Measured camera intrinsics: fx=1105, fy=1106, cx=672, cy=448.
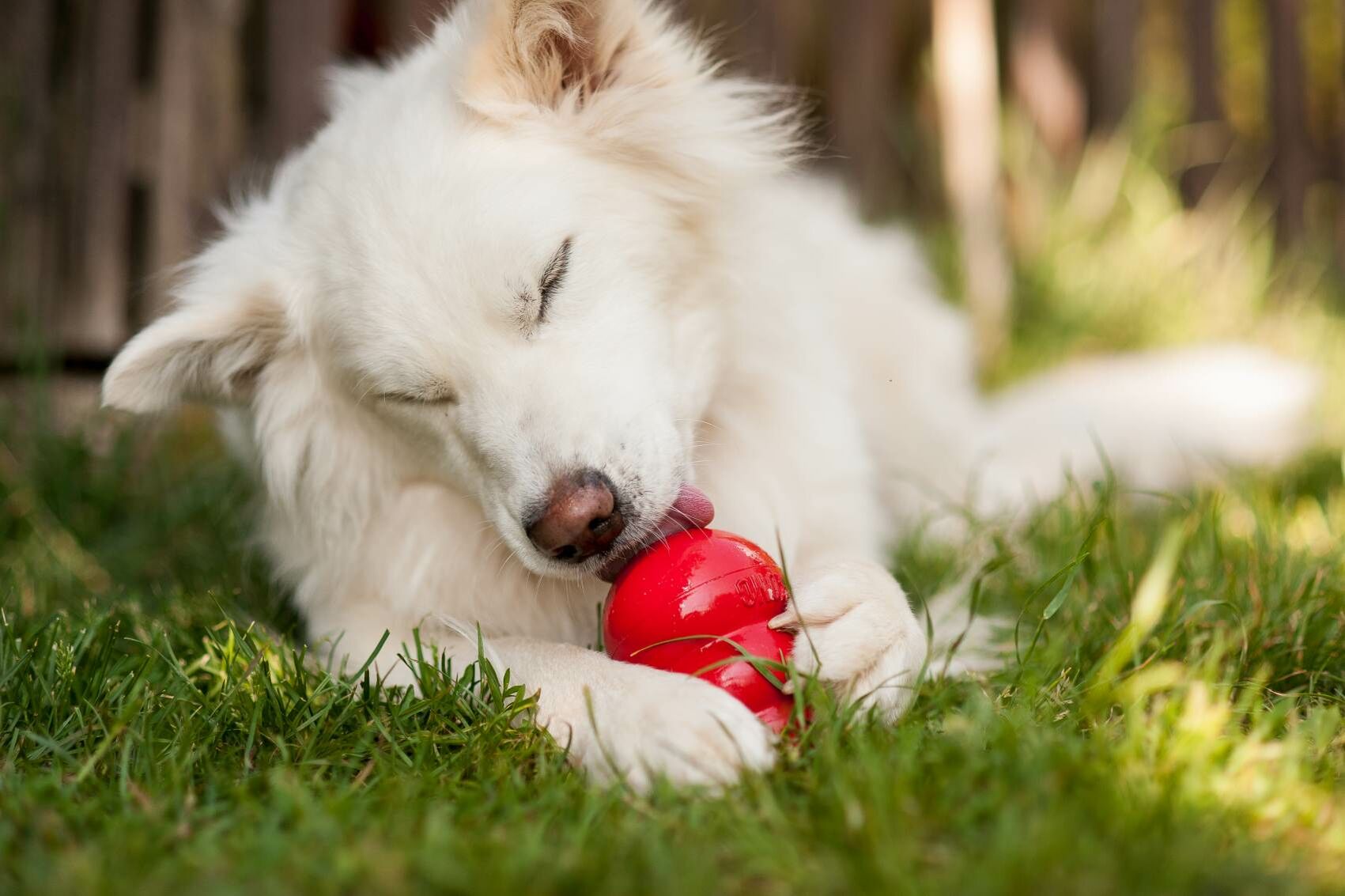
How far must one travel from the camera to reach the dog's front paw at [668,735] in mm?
1638

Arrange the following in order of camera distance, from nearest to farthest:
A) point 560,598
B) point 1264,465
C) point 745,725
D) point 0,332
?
1. point 745,725
2. point 560,598
3. point 1264,465
4. point 0,332

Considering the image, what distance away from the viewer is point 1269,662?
2.08 metres

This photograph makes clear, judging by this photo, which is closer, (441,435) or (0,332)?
(441,435)

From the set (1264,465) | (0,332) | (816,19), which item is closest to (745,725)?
(1264,465)

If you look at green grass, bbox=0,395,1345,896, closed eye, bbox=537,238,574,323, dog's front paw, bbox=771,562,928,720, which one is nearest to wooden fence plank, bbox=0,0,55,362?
green grass, bbox=0,395,1345,896

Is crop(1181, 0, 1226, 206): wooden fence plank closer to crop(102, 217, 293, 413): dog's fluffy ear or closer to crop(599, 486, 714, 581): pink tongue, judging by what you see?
crop(599, 486, 714, 581): pink tongue

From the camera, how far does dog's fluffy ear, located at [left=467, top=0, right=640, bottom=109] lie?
2303 millimetres

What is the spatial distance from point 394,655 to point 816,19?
412 cm

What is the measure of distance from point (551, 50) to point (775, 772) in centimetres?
160

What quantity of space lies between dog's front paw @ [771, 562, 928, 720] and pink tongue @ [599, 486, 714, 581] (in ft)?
0.80

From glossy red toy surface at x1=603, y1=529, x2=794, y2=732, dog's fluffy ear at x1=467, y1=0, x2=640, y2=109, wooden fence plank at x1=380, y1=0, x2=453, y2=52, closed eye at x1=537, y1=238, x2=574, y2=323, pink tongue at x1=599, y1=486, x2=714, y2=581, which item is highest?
wooden fence plank at x1=380, y1=0, x2=453, y2=52

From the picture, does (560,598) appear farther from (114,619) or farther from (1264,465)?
(1264,465)

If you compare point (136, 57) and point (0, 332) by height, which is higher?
point (136, 57)

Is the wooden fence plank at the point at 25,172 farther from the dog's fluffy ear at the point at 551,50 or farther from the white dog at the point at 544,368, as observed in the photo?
the dog's fluffy ear at the point at 551,50
